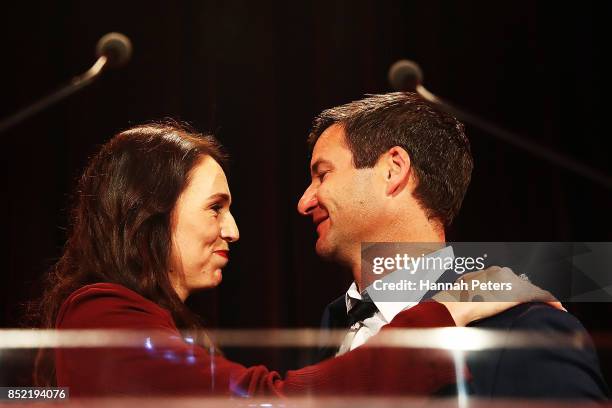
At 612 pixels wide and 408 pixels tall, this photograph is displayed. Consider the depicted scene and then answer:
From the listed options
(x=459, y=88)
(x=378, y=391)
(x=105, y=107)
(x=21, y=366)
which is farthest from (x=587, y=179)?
(x=21, y=366)

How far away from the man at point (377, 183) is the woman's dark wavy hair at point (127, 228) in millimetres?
270

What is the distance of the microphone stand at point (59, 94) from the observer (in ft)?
5.76

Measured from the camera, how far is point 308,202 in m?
1.72

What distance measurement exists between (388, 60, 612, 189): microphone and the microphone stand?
62cm

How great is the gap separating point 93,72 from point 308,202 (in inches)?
21.0

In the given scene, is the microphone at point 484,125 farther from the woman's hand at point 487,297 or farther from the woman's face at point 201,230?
the woman's face at point 201,230

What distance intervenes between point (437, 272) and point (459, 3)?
638 millimetres

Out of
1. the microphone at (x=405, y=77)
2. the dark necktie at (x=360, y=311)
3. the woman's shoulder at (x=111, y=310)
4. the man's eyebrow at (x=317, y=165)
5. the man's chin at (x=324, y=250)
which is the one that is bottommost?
the dark necktie at (x=360, y=311)

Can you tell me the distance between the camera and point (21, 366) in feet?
5.32

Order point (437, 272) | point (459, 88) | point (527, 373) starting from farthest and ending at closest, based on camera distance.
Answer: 1. point (459, 88)
2. point (437, 272)
3. point (527, 373)

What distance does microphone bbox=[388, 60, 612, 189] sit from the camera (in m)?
1.73

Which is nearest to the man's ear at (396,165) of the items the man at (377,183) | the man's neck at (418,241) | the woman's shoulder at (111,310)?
the man at (377,183)

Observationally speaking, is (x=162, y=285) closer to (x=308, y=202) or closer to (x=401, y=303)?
(x=308, y=202)

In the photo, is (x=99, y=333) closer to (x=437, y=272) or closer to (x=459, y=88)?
(x=437, y=272)
